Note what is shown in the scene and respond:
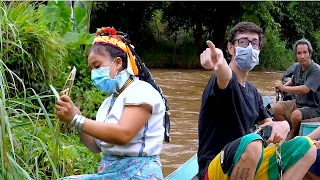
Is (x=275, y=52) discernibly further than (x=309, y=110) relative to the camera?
Yes

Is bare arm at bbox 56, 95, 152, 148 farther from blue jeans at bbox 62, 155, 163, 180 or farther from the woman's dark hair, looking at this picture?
the woman's dark hair

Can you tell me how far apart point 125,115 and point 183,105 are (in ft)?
28.7

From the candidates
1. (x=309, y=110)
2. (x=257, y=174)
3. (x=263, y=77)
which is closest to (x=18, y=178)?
(x=257, y=174)

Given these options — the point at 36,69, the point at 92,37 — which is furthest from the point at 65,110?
the point at 92,37

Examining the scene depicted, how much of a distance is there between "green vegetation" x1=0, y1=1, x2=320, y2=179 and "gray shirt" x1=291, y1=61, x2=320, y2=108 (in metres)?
2.28

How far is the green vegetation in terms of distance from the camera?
12.3 ft

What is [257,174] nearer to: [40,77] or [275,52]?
[40,77]

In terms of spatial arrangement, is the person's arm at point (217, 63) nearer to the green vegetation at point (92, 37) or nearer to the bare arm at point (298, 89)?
the green vegetation at point (92, 37)

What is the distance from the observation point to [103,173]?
2682 mm

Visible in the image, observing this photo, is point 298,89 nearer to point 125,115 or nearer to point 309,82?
point 309,82

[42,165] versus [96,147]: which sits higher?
[96,147]

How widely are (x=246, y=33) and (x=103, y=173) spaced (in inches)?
48.1

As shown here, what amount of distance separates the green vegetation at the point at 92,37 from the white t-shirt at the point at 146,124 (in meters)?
0.28

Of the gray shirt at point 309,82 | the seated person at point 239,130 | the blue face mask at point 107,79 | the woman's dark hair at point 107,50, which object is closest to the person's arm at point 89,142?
the blue face mask at point 107,79
